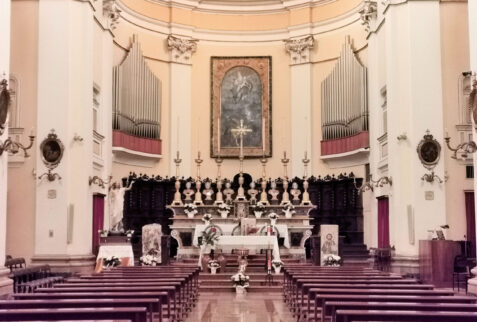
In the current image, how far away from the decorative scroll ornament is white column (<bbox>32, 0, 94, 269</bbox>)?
8.89 metres

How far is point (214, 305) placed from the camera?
12414 millimetres

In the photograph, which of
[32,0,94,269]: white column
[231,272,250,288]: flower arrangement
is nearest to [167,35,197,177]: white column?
[32,0,94,269]: white column

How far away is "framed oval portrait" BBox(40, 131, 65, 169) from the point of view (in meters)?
16.7

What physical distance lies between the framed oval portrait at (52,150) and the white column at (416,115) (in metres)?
8.84

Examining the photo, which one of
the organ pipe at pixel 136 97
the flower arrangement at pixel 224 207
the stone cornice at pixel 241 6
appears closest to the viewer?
the flower arrangement at pixel 224 207

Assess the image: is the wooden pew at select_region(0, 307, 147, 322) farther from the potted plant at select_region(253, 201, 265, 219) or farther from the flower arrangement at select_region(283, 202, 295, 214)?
the flower arrangement at select_region(283, 202, 295, 214)

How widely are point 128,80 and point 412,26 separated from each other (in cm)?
1054

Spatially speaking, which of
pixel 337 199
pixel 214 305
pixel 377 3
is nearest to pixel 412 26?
pixel 377 3

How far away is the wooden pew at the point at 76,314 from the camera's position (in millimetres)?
5672

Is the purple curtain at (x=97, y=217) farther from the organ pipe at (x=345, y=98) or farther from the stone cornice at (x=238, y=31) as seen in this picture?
the organ pipe at (x=345, y=98)

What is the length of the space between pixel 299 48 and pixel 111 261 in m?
13.7

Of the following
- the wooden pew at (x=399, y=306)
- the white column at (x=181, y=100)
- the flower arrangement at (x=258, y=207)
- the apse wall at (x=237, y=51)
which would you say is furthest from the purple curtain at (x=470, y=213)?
the white column at (x=181, y=100)

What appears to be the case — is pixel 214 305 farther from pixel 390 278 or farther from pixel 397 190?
pixel 397 190

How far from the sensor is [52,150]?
1677 cm
